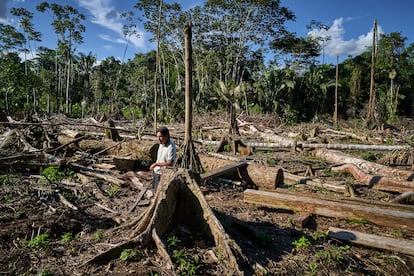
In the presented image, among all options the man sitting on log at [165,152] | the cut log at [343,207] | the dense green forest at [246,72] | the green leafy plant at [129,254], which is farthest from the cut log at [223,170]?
the dense green forest at [246,72]

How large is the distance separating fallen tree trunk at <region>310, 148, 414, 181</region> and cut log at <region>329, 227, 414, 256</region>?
379cm

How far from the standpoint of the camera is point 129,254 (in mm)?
3662

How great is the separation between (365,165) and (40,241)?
27.4 ft

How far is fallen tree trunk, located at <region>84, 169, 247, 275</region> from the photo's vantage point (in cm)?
366

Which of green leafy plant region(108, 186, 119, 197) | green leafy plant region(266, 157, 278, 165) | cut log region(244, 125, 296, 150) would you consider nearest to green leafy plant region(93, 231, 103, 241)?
green leafy plant region(108, 186, 119, 197)

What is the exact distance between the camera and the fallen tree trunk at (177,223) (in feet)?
12.0

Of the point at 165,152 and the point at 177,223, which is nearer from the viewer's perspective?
the point at 177,223

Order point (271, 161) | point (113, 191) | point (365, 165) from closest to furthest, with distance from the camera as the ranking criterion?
point (113, 191), point (365, 165), point (271, 161)

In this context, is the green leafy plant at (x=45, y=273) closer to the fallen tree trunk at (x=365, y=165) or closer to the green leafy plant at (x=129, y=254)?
the green leafy plant at (x=129, y=254)

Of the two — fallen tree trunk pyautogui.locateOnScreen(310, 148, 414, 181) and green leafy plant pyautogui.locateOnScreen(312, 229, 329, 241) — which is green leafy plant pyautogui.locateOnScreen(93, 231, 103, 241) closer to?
green leafy plant pyautogui.locateOnScreen(312, 229, 329, 241)

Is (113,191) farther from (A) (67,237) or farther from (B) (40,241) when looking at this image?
(B) (40,241)

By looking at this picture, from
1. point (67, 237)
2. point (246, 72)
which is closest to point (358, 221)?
point (67, 237)

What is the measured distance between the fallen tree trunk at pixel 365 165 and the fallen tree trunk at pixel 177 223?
578cm

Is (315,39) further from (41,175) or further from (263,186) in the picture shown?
(41,175)
